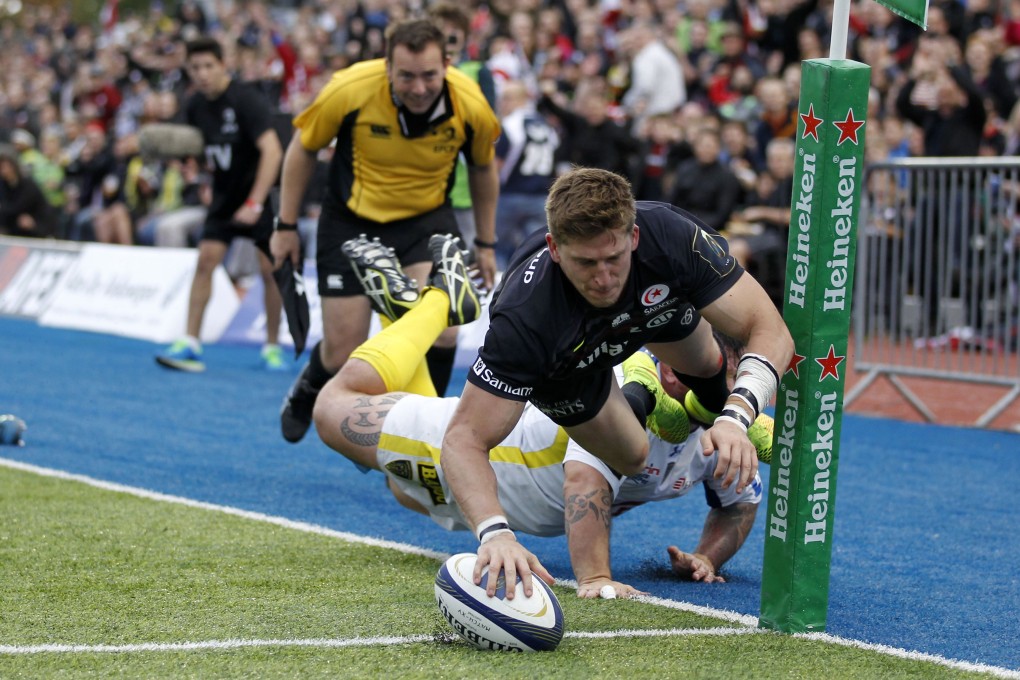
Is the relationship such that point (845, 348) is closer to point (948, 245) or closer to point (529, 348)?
point (529, 348)

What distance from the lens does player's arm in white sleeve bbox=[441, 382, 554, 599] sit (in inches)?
162

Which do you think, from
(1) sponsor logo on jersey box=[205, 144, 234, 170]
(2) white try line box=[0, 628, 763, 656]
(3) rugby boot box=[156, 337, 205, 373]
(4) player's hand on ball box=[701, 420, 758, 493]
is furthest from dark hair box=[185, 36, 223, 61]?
(4) player's hand on ball box=[701, 420, 758, 493]

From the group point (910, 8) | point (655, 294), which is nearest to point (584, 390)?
point (655, 294)

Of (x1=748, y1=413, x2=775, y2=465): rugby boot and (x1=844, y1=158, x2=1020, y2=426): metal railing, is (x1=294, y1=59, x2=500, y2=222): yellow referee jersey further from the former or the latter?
(x1=844, y1=158, x2=1020, y2=426): metal railing

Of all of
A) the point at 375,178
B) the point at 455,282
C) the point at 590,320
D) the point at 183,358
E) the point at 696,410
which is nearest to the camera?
the point at 590,320

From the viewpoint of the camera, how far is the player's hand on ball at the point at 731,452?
3.97 metres

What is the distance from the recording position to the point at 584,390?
15.4 feet

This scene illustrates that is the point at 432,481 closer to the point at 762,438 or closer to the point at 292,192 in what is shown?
the point at 762,438

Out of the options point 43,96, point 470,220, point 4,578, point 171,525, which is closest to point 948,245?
point 470,220

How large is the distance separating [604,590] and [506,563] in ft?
3.25

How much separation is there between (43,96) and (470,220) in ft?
68.2

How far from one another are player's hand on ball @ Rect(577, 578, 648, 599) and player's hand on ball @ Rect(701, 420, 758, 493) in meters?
1.06

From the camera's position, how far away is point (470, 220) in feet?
30.6

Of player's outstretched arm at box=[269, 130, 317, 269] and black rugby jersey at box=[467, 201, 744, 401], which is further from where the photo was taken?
player's outstretched arm at box=[269, 130, 317, 269]
